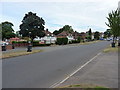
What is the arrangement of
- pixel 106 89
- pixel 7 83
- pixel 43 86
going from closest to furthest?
pixel 106 89 < pixel 43 86 < pixel 7 83

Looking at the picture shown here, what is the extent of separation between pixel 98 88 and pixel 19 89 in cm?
273

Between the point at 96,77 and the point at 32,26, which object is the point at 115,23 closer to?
the point at 96,77

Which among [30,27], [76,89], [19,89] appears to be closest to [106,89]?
[76,89]

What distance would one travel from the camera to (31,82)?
316 inches

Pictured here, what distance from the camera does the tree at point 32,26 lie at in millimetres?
52844

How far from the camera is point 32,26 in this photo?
53.7 metres

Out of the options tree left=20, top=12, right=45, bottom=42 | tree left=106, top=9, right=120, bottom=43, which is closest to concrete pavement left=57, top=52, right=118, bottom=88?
tree left=106, top=9, right=120, bottom=43

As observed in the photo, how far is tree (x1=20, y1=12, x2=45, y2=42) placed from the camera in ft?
173

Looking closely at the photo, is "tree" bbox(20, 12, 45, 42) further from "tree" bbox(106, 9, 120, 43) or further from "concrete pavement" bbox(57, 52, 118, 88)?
"concrete pavement" bbox(57, 52, 118, 88)

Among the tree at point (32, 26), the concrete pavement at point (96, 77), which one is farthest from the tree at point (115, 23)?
the tree at point (32, 26)

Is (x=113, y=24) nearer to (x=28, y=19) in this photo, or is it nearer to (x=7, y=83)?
(x=7, y=83)

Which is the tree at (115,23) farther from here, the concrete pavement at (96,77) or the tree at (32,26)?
the tree at (32,26)

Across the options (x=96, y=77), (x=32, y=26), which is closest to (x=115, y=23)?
(x=96, y=77)

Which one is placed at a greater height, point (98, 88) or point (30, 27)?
point (30, 27)
